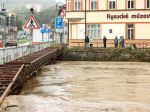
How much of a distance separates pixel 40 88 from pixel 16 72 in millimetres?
2854

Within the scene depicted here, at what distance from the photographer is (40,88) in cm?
2277

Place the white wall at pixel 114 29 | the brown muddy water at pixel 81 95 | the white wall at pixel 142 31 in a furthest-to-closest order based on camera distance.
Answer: the white wall at pixel 114 29, the white wall at pixel 142 31, the brown muddy water at pixel 81 95

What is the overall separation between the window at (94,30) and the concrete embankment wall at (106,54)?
35.5 ft

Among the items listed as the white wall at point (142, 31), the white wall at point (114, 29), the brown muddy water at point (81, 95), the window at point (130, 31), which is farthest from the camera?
the white wall at point (114, 29)

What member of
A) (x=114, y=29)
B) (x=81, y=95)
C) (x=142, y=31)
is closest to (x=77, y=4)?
(x=114, y=29)

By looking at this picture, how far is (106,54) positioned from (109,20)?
1207cm

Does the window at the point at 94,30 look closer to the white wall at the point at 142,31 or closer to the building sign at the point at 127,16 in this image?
the building sign at the point at 127,16

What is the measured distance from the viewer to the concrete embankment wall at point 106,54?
46.2 meters

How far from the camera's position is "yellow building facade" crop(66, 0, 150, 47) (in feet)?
190

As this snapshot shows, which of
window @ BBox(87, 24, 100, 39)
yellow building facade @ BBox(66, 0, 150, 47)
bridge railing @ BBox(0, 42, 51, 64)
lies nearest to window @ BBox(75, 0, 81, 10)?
yellow building facade @ BBox(66, 0, 150, 47)

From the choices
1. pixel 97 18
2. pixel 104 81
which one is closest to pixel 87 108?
pixel 104 81

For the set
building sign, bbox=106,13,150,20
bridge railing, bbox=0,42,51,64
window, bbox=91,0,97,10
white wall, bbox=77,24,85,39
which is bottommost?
bridge railing, bbox=0,42,51,64

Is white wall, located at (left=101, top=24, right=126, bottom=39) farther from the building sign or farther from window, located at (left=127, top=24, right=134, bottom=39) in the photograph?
the building sign

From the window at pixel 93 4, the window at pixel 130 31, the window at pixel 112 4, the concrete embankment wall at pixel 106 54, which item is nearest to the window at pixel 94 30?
the window at pixel 93 4
